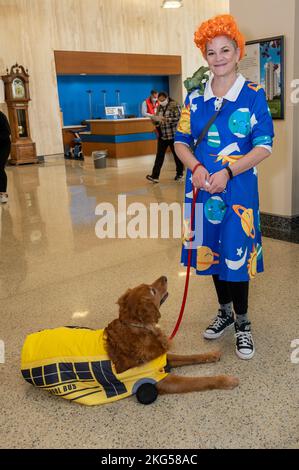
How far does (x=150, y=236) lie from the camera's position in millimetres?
4355

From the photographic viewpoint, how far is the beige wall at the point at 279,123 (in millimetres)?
3900

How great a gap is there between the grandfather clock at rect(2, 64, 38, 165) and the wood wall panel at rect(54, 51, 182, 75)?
137 cm

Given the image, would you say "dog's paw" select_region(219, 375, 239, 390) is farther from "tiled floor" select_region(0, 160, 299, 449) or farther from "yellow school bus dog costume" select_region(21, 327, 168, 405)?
"yellow school bus dog costume" select_region(21, 327, 168, 405)

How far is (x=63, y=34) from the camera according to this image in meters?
12.0

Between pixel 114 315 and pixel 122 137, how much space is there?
25.7 feet

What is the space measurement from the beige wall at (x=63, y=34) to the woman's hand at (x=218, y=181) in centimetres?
1068

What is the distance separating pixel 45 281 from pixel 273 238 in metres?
2.03

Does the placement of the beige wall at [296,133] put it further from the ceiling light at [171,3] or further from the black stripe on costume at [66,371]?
the ceiling light at [171,3]

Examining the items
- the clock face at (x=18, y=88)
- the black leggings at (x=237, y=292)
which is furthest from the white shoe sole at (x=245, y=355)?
the clock face at (x=18, y=88)

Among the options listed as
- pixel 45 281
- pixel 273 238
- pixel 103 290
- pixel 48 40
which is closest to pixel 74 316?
pixel 103 290

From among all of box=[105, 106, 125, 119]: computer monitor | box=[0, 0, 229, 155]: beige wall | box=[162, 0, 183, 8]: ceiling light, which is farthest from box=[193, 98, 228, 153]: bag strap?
box=[105, 106, 125, 119]: computer monitor

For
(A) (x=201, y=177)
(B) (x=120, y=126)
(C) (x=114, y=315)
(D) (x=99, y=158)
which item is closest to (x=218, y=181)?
(A) (x=201, y=177)

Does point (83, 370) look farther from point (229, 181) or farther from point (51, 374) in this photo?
point (229, 181)

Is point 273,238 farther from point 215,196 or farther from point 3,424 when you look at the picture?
point 3,424
